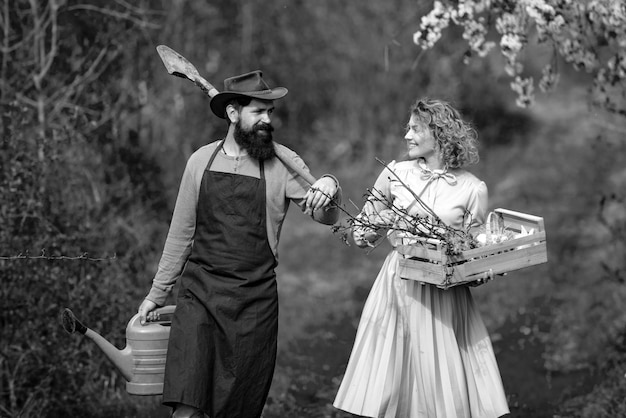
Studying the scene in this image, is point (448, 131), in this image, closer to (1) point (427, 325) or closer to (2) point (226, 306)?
(1) point (427, 325)

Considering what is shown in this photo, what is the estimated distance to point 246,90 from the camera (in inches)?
213

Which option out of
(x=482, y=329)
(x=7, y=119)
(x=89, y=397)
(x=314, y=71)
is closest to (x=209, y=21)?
(x=314, y=71)

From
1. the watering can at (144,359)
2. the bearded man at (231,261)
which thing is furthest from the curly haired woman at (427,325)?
the watering can at (144,359)

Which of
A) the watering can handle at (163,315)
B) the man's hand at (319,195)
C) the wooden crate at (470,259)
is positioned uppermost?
the man's hand at (319,195)

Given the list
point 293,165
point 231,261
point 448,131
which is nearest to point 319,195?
point 293,165

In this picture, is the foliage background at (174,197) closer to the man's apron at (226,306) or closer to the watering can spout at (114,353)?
the watering can spout at (114,353)

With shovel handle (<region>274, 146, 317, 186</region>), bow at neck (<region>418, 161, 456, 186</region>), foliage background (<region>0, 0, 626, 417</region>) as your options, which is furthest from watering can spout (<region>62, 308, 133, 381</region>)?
bow at neck (<region>418, 161, 456, 186</region>)

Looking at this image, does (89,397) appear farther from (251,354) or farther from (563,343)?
(563,343)

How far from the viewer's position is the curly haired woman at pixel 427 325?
18.2 feet

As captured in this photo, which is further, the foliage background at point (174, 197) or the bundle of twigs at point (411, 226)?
the foliage background at point (174, 197)

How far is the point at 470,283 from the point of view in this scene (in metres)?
5.24

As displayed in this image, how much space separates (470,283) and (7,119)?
3.67 m

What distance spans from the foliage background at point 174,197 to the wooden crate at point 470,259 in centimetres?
163

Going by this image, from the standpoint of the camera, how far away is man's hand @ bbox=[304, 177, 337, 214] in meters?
5.16
